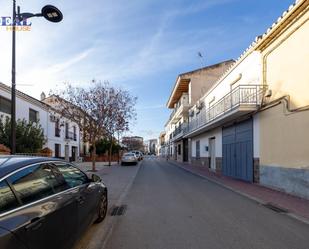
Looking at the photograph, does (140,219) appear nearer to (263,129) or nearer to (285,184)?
(285,184)

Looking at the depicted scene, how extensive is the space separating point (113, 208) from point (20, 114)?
20.4m

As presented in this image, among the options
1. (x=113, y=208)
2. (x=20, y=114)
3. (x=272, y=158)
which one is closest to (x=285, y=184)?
(x=272, y=158)

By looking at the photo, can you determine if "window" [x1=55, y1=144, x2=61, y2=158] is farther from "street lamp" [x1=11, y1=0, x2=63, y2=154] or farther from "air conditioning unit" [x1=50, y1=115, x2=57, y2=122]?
"street lamp" [x1=11, y1=0, x2=63, y2=154]

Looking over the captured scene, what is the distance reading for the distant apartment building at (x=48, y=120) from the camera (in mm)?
24109

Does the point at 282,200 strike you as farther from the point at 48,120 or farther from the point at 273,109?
the point at 48,120

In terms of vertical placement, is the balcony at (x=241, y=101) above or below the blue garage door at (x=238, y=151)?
above

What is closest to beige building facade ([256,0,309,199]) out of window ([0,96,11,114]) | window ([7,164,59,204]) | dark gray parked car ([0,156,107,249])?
dark gray parked car ([0,156,107,249])

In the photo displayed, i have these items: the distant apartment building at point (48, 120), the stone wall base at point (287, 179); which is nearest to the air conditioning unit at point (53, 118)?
the distant apartment building at point (48, 120)

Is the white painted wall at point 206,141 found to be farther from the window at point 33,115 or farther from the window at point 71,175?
the window at point 71,175

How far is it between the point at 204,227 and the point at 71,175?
3.01 metres

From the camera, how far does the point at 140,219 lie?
764 centimetres

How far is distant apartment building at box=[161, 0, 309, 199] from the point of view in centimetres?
1120

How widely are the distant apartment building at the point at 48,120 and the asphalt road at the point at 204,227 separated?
15.3 meters

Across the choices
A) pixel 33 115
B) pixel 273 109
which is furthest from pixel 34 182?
pixel 33 115
